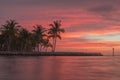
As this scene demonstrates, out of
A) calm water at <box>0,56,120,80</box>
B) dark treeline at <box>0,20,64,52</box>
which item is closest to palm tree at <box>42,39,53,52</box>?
dark treeline at <box>0,20,64,52</box>

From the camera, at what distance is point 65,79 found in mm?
28844

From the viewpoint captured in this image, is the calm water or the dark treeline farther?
the dark treeline

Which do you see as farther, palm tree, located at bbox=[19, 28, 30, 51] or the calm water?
palm tree, located at bbox=[19, 28, 30, 51]

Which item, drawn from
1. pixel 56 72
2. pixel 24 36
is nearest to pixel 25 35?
pixel 24 36

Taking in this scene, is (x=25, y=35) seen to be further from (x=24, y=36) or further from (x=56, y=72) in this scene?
(x=56, y=72)

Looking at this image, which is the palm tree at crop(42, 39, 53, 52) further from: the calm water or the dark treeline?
the calm water

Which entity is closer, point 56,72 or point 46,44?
point 56,72

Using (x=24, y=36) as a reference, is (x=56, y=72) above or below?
below

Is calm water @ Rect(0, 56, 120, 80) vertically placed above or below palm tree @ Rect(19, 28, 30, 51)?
below

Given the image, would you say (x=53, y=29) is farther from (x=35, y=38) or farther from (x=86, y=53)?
(x=86, y=53)

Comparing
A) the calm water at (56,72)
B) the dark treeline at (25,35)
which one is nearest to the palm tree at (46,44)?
the dark treeline at (25,35)

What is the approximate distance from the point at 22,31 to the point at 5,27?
10.8m

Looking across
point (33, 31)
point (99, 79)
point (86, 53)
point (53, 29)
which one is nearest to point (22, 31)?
point (33, 31)

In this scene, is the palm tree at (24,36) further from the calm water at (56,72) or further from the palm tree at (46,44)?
the calm water at (56,72)
